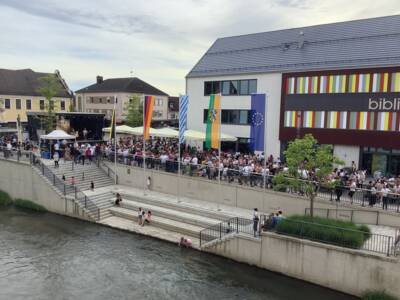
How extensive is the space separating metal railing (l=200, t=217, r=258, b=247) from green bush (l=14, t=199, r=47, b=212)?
13046 mm

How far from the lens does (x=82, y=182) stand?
2741cm

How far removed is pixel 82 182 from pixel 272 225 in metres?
15.4

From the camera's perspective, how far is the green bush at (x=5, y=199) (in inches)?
1125

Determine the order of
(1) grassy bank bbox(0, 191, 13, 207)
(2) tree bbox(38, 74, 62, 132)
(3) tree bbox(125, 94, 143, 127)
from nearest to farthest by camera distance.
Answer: (1) grassy bank bbox(0, 191, 13, 207) < (2) tree bbox(38, 74, 62, 132) < (3) tree bbox(125, 94, 143, 127)

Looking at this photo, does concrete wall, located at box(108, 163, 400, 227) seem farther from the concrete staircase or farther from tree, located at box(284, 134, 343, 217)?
tree, located at box(284, 134, 343, 217)

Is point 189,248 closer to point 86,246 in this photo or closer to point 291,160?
point 86,246

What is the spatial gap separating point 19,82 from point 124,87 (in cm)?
1752

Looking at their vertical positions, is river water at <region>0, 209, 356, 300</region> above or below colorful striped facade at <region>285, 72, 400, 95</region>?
below

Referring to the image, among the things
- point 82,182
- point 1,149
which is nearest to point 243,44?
point 82,182

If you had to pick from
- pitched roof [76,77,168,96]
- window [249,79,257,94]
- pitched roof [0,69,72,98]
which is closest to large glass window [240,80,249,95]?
window [249,79,257,94]

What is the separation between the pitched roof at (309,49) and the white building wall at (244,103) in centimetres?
61

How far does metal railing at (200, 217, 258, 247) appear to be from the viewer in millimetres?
18966

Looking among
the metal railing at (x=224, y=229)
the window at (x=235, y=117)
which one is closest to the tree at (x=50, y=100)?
the window at (x=235, y=117)

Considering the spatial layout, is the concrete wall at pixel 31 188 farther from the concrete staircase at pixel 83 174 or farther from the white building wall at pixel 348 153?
the white building wall at pixel 348 153
